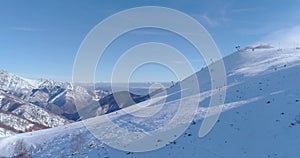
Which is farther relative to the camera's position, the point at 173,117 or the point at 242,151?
the point at 173,117

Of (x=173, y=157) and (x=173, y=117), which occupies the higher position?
(x=173, y=117)

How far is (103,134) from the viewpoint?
24.8m

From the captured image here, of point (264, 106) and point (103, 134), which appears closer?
point (264, 106)

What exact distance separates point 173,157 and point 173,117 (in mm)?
7733

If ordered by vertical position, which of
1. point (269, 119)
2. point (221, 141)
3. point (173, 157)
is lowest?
point (173, 157)

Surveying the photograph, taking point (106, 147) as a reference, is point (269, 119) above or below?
above

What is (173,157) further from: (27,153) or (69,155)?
(27,153)

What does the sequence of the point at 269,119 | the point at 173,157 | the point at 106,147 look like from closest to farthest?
the point at 173,157 → the point at 269,119 → the point at 106,147

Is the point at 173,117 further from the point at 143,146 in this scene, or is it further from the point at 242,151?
the point at 242,151

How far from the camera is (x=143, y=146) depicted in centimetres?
1989

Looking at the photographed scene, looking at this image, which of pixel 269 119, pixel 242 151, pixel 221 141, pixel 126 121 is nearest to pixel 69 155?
pixel 126 121

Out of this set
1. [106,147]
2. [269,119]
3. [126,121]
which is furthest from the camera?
[126,121]

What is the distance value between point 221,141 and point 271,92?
32.7 feet

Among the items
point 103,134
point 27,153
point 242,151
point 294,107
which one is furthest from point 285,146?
point 27,153
